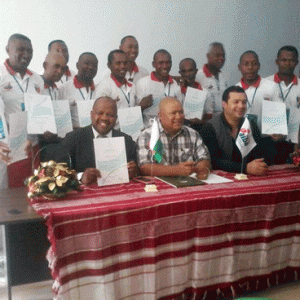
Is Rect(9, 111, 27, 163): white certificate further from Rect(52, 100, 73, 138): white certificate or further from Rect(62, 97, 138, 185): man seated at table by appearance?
Rect(52, 100, 73, 138): white certificate

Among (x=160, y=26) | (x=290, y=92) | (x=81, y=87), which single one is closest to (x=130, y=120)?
(x=81, y=87)

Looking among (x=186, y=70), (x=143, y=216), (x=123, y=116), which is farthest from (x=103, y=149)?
(x=186, y=70)

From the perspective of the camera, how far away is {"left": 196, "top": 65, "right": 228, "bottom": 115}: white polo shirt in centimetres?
473

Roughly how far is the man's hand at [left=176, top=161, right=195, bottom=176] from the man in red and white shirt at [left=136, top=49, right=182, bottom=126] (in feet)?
5.16

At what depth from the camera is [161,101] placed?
3078 mm

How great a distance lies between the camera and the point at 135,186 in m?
2.58

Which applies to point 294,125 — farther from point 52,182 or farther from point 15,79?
point 15,79

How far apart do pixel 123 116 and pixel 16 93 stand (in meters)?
1.05

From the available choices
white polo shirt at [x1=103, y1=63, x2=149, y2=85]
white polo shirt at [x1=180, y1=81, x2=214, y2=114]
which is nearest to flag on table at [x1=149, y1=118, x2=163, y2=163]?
white polo shirt at [x1=180, y1=81, x2=214, y2=114]

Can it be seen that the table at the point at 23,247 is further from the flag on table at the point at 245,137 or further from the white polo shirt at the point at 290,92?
the white polo shirt at the point at 290,92

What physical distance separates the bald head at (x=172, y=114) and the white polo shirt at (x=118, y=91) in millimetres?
1284

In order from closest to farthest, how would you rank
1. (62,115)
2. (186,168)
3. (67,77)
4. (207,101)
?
(186,168)
(62,115)
(67,77)
(207,101)

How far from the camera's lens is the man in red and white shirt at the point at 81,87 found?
4.12 meters

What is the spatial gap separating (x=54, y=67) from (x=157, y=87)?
3.84 ft
